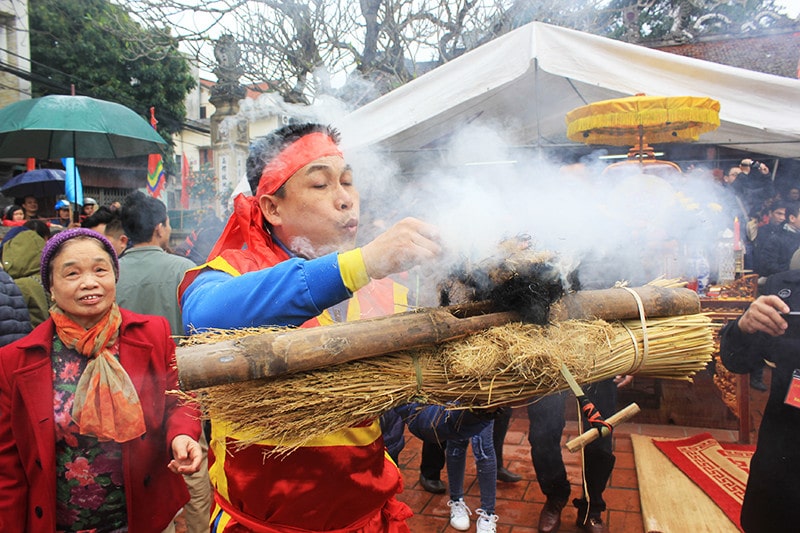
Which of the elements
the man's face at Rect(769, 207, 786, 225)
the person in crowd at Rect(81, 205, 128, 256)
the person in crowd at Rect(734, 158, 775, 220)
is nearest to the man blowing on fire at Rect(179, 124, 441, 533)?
the person in crowd at Rect(81, 205, 128, 256)

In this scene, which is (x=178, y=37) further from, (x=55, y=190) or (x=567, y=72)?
(x=567, y=72)

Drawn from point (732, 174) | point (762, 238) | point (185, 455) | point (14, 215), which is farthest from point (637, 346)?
point (14, 215)

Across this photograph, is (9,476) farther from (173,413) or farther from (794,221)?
(794,221)

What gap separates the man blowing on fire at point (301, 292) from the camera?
1324 millimetres

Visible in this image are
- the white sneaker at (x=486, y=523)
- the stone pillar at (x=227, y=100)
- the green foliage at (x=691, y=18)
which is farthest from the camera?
the green foliage at (x=691, y=18)

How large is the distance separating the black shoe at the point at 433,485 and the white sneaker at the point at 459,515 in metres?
0.45

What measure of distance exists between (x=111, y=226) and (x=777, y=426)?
4.57 m

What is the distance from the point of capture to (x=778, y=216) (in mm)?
6859

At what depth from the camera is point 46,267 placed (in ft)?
8.18

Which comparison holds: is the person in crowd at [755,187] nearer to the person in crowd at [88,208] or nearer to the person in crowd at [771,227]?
the person in crowd at [771,227]

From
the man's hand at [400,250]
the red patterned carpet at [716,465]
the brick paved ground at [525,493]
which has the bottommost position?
the brick paved ground at [525,493]

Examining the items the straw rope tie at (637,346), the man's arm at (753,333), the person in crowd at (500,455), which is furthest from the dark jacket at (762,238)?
the straw rope tie at (637,346)

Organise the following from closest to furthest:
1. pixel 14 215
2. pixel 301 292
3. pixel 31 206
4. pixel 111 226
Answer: pixel 301 292 < pixel 111 226 < pixel 31 206 < pixel 14 215

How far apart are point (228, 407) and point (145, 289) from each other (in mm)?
2775
